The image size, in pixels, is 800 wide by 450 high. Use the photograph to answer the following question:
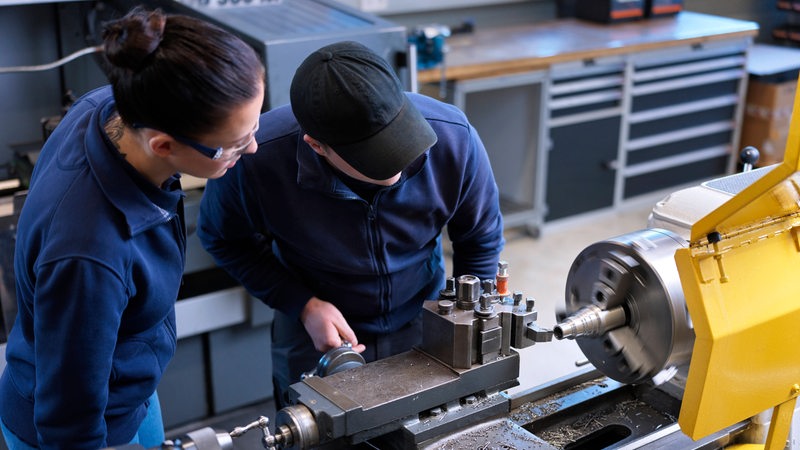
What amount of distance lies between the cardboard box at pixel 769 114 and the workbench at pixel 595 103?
117mm

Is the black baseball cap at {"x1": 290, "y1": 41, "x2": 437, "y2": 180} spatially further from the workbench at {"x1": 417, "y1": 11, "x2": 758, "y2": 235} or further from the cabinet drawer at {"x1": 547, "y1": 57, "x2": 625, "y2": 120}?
the cabinet drawer at {"x1": 547, "y1": 57, "x2": 625, "y2": 120}

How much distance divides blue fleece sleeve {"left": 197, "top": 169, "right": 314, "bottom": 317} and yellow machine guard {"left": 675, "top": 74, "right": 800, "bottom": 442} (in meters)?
0.71

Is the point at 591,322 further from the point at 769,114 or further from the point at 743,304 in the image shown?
the point at 769,114

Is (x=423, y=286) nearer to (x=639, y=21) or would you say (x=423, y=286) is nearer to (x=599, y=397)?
(x=599, y=397)

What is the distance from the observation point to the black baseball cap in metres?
1.15

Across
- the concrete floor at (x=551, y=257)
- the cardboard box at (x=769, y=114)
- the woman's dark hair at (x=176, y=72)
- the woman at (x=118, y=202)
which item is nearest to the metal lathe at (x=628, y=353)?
the woman at (x=118, y=202)

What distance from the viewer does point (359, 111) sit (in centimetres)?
114

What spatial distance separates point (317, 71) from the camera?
1172 millimetres

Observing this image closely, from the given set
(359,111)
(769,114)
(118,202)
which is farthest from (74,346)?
(769,114)

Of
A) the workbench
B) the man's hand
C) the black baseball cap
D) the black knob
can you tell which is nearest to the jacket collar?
the black baseball cap

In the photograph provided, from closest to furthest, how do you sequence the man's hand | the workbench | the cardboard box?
the man's hand < the workbench < the cardboard box

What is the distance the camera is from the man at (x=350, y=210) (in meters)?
1.17

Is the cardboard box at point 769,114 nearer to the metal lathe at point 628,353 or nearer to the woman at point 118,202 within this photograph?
the metal lathe at point 628,353

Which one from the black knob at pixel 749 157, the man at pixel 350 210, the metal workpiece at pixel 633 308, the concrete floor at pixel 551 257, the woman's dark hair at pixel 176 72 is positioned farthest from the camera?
the concrete floor at pixel 551 257
